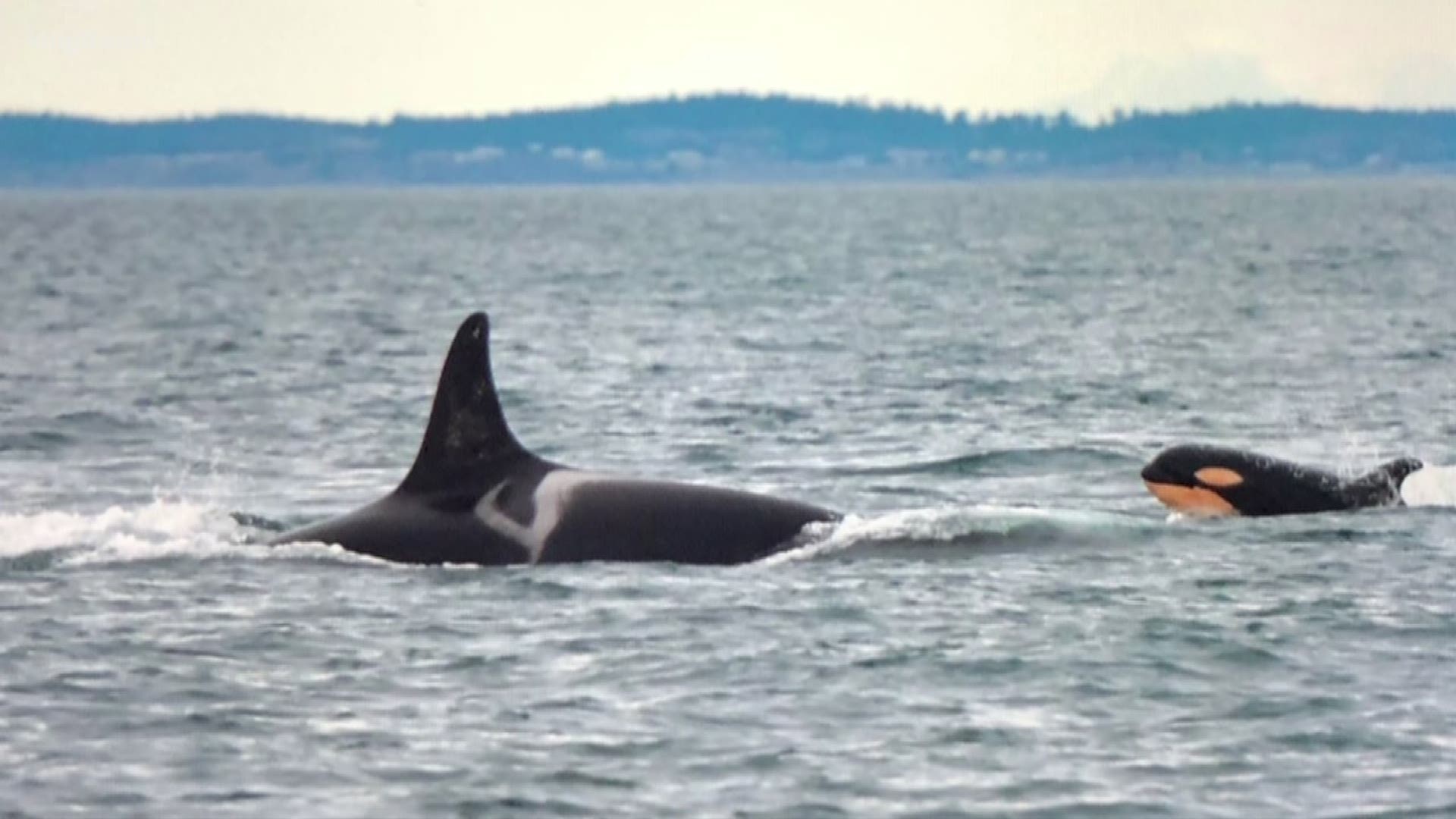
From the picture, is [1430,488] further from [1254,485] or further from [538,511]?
[538,511]

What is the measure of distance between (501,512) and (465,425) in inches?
24.1

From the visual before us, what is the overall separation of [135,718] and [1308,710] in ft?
18.8

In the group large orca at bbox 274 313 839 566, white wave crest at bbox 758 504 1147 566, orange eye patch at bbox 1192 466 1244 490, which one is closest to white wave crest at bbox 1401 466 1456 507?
orange eye patch at bbox 1192 466 1244 490

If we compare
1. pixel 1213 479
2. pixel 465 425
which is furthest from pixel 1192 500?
pixel 465 425

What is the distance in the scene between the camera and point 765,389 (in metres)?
35.3

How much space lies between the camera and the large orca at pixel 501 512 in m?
17.7

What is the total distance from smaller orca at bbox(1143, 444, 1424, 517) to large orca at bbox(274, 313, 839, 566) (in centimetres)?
380

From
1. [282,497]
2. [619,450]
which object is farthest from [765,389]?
[282,497]

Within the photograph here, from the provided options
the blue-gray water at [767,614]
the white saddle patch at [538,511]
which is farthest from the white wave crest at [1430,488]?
the white saddle patch at [538,511]

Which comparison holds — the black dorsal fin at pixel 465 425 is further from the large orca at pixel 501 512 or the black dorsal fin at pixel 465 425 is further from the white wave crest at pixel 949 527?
the white wave crest at pixel 949 527

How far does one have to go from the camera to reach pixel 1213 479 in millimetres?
20500

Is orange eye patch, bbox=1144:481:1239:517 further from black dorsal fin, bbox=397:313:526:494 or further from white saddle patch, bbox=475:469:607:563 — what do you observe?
black dorsal fin, bbox=397:313:526:494

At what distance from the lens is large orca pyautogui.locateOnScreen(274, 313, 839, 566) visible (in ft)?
58.0

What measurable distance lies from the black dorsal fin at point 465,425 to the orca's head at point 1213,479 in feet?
17.6
